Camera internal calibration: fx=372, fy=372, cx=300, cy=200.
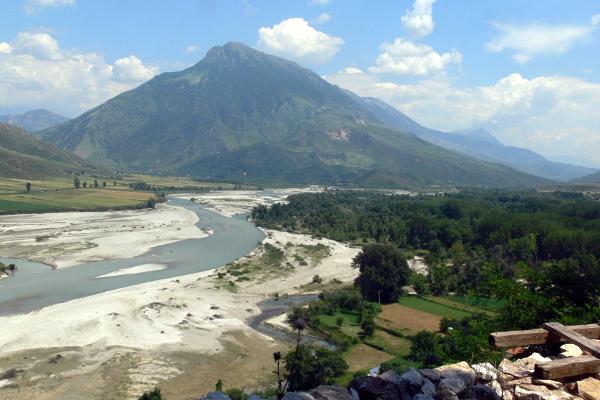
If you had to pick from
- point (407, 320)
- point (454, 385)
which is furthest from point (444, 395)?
point (407, 320)

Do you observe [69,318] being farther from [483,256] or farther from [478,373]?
[483,256]

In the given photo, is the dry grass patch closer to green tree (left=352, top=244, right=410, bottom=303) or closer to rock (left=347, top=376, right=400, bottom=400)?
green tree (left=352, top=244, right=410, bottom=303)

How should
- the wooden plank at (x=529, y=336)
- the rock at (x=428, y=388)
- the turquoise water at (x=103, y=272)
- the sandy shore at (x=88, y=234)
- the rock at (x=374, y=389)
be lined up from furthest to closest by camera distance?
1. the sandy shore at (x=88, y=234)
2. the turquoise water at (x=103, y=272)
3. the wooden plank at (x=529, y=336)
4. the rock at (x=428, y=388)
5. the rock at (x=374, y=389)

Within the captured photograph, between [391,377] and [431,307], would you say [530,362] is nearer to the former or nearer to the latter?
[391,377]

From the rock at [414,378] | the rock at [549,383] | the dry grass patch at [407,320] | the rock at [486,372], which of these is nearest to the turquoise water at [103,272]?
the dry grass patch at [407,320]

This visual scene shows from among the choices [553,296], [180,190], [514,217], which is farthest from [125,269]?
[180,190]

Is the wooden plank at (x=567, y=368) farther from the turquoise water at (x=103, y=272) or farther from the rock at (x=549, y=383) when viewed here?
the turquoise water at (x=103, y=272)

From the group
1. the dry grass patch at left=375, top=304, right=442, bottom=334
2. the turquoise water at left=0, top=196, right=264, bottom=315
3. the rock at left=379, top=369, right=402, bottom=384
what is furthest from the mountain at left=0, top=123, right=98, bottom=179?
the rock at left=379, top=369, right=402, bottom=384
